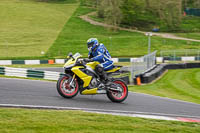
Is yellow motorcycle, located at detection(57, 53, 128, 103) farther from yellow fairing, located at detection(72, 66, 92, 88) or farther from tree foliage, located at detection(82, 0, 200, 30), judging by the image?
tree foliage, located at detection(82, 0, 200, 30)

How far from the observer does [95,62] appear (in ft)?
30.1

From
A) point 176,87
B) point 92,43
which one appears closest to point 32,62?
point 176,87

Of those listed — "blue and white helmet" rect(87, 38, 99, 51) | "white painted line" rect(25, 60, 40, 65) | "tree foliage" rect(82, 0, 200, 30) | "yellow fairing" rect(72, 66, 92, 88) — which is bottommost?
"yellow fairing" rect(72, 66, 92, 88)

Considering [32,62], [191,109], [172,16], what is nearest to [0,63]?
[32,62]

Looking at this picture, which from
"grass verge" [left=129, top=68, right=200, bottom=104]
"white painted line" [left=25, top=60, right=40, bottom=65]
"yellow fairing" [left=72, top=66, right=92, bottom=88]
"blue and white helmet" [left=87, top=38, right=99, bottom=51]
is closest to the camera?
"yellow fairing" [left=72, top=66, right=92, bottom=88]

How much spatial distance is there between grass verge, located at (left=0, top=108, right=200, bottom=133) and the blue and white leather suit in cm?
229

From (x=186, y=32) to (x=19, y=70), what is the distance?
4108 centimetres

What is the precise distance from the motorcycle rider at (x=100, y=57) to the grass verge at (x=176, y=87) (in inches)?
205

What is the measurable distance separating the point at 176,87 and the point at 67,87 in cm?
986

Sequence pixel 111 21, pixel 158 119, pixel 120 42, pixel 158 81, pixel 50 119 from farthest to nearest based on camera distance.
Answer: pixel 111 21, pixel 120 42, pixel 158 81, pixel 158 119, pixel 50 119

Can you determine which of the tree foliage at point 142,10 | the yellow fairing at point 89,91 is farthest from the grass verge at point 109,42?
the yellow fairing at point 89,91

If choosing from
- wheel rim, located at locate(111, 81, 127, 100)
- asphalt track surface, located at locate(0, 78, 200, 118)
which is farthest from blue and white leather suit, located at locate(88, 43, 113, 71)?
asphalt track surface, located at locate(0, 78, 200, 118)

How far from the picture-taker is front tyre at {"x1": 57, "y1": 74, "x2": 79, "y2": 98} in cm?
859

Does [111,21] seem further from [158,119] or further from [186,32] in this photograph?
[158,119]
